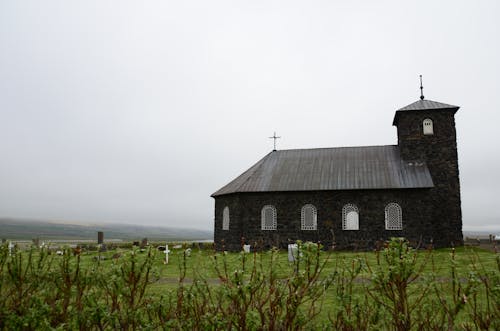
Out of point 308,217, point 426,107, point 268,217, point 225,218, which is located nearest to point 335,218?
point 308,217

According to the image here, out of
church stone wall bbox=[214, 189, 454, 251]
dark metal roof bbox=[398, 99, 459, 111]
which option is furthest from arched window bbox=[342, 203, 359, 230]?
dark metal roof bbox=[398, 99, 459, 111]

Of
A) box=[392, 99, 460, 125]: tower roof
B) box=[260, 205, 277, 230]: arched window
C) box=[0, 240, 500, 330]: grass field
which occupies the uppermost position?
box=[392, 99, 460, 125]: tower roof

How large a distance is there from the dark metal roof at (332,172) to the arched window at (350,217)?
131 cm

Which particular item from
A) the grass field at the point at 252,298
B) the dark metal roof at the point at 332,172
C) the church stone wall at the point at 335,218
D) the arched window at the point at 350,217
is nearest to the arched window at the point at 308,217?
the church stone wall at the point at 335,218

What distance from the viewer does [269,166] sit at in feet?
A: 91.9

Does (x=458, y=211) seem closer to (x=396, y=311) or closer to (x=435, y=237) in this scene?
(x=435, y=237)

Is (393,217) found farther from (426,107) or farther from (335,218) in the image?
(426,107)

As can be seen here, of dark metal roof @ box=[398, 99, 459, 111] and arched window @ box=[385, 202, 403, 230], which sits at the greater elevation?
dark metal roof @ box=[398, 99, 459, 111]

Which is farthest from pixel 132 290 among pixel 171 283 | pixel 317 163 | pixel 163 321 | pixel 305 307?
pixel 317 163

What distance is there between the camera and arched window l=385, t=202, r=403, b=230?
2338 cm

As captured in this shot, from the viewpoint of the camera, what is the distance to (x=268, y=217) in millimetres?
25438

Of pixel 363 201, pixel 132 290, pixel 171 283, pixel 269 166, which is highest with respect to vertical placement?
pixel 269 166

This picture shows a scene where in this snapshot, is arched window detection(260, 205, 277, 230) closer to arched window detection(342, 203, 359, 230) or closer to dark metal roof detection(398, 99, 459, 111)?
arched window detection(342, 203, 359, 230)

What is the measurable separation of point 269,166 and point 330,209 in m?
5.84
